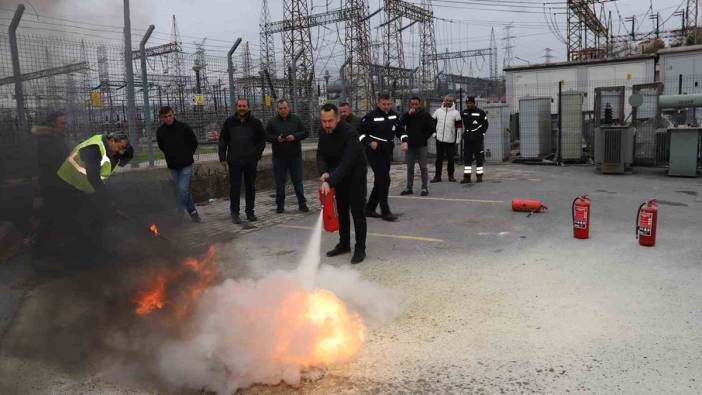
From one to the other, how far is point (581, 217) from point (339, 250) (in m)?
3.04

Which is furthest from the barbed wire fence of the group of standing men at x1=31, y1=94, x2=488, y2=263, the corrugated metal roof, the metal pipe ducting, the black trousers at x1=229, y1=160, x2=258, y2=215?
the corrugated metal roof

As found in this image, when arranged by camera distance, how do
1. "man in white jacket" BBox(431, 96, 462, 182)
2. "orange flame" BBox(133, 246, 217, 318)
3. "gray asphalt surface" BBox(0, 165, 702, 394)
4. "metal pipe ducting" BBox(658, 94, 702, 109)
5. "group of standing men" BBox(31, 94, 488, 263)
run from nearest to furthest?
1. "gray asphalt surface" BBox(0, 165, 702, 394)
2. "orange flame" BBox(133, 246, 217, 318)
3. "group of standing men" BBox(31, 94, 488, 263)
4. "metal pipe ducting" BBox(658, 94, 702, 109)
5. "man in white jacket" BBox(431, 96, 462, 182)

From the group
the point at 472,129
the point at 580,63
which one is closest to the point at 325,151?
the point at 472,129

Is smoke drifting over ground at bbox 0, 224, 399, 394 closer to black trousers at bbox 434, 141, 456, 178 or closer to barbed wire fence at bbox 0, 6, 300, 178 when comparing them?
barbed wire fence at bbox 0, 6, 300, 178

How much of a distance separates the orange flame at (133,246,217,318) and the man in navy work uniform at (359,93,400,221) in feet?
12.7

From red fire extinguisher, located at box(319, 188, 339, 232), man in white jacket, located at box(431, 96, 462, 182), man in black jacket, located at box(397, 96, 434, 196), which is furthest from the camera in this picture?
man in white jacket, located at box(431, 96, 462, 182)

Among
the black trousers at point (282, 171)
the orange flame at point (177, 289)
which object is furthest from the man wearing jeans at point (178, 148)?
the orange flame at point (177, 289)

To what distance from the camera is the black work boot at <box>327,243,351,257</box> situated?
6246 mm

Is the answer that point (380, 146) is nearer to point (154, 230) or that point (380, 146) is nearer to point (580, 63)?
point (154, 230)

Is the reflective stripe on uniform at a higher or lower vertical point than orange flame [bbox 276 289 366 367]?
higher

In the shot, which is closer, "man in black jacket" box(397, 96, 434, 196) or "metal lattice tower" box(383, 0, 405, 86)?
"man in black jacket" box(397, 96, 434, 196)

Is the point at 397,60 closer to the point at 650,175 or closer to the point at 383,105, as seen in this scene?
the point at 650,175

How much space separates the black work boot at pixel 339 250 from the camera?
20.5ft

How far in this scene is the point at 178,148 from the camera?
26.0ft
